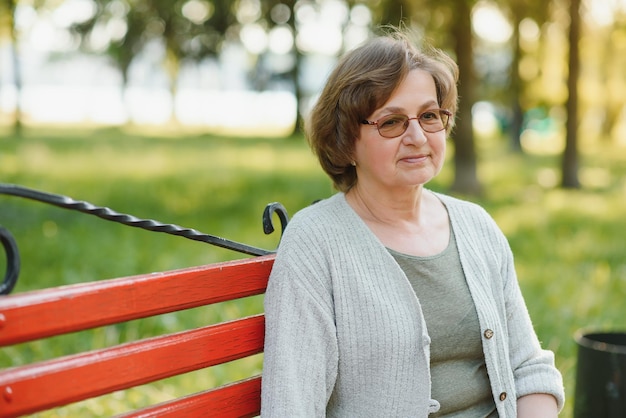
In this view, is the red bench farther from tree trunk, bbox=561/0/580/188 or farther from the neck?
tree trunk, bbox=561/0/580/188

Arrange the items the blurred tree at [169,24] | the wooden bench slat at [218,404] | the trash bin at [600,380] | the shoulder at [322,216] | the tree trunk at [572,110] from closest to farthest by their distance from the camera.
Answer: the wooden bench slat at [218,404] → the shoulder at [322,216] → the trash bin at [600,380] → the blurred tree at [169,24] → the tree trunk at [572,110]

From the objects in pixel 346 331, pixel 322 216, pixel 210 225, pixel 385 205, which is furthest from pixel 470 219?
pixel 210 225

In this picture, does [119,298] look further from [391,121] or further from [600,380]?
[600,380]

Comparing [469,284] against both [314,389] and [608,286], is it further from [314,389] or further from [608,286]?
[608,286]

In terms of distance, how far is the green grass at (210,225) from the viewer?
5.05 m

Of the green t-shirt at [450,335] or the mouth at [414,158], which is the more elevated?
the mouth at [414,158]

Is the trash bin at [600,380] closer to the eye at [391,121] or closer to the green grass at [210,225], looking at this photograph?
the green grass at [210,225]

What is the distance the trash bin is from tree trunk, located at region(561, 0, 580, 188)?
36.6ft

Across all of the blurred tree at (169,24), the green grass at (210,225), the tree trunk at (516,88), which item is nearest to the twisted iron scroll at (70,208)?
the green grass at (210,225)

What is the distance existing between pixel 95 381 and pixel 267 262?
62 cm

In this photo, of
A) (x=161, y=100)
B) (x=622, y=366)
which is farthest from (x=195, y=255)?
(x=161, y=100)

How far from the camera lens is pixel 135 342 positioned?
188 centimetres

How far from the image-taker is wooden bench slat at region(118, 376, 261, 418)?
1915 millimetres

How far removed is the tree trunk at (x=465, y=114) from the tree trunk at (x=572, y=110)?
2.35m
